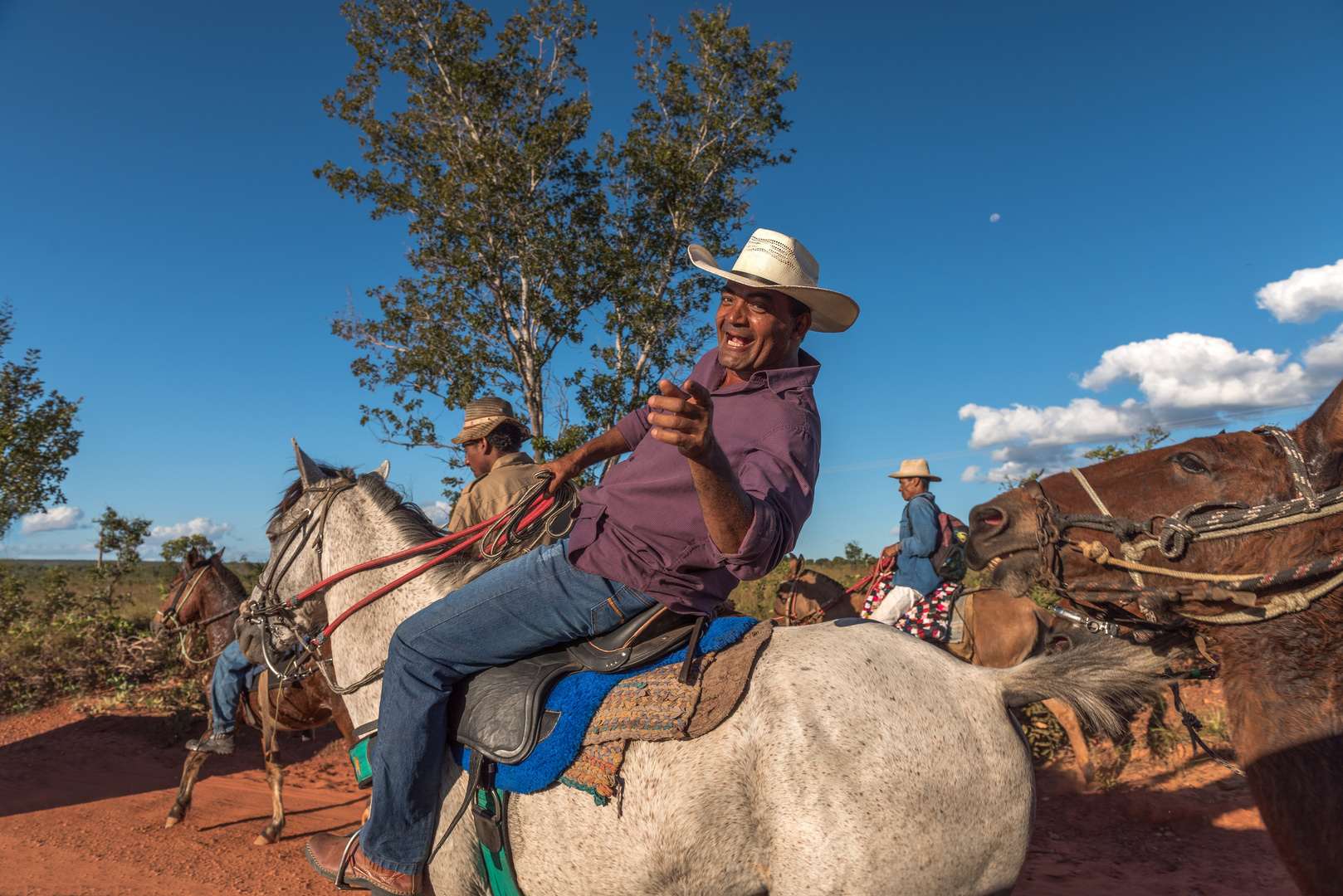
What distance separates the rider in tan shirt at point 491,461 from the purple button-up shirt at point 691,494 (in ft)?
8.37

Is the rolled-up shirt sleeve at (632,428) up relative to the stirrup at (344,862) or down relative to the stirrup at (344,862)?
up

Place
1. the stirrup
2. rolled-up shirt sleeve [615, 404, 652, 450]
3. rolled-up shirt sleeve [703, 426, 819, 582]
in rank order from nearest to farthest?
rolled-up shirt sleeve [703, 426, 819, 582] < the stirrup < rolled-up shirt sleeve [615, 404, 652, 450]

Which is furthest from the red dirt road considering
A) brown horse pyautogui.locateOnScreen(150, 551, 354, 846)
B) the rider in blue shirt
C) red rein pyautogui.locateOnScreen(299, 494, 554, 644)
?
red rein pyautogui.locateOnScreen(299, 494, 554, 644)

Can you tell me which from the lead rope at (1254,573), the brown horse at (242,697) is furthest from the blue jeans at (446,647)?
the brown horse at (242,697)

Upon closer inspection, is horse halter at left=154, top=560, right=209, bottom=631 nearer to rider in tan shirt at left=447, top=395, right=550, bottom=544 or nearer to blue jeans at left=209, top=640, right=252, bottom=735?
blue jeans at left=209, top=640, right=252, bottom=735

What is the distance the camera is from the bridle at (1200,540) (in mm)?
1908

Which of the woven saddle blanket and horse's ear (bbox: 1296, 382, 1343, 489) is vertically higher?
horse's ear (bbox: 1296, 382, 1343, 489)

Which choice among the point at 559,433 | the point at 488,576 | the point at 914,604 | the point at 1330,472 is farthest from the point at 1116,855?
the point at 559,433

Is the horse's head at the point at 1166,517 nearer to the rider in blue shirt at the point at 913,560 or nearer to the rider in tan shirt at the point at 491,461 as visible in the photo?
the rider in tan shirt at the point at 491,461

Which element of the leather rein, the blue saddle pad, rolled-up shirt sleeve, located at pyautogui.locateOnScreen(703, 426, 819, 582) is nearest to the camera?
rolled-up shirt sleeve, located at pyautogui.locateOnScreen(703, 426, 819, 582)

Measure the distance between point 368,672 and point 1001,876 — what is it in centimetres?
→ 243

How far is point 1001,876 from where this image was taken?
2.03 metres

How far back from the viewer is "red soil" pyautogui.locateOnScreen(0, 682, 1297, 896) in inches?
193

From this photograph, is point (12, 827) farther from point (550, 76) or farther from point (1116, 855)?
point (550, 76)
